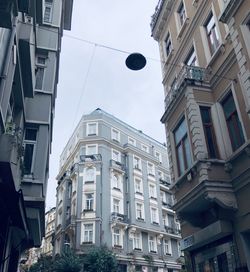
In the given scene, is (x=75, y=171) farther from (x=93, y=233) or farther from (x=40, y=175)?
(x=40, y=175)

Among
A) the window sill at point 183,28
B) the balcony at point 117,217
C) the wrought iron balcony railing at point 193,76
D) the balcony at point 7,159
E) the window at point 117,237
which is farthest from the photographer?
the balcony at point 117,217

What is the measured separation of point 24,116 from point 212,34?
7.96 meters

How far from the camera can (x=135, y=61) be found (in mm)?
11148

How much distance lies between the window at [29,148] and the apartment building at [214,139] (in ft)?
17.3

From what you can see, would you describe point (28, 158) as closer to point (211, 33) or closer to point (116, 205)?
point (211, 33)

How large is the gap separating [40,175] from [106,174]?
27808 mm

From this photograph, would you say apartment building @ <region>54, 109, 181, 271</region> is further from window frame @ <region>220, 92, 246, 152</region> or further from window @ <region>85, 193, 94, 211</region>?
window frame @ <region>220, 92, 246, 152</region>

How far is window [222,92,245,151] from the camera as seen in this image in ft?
33.5

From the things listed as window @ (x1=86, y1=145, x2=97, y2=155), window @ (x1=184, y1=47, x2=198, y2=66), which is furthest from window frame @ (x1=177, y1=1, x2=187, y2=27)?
window @ (x1=86, y1=145, x2=97, y2=155)

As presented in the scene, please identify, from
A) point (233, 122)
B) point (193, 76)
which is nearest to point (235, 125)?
point (233, 122)

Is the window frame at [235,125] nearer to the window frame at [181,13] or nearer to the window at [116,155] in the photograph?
the window frame at [181,13]

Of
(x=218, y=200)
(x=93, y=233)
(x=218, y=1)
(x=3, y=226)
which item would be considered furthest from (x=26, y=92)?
(x=93, y=233)

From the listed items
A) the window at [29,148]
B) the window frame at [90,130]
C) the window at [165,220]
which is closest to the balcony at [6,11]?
the window at [29,148]

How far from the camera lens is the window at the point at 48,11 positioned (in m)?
15.1
